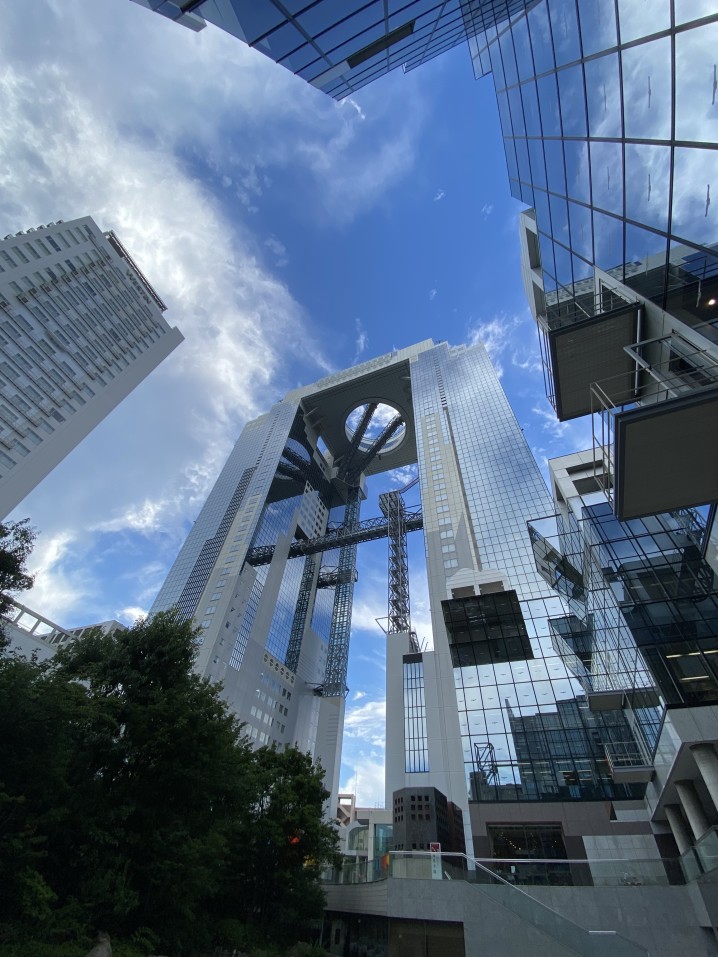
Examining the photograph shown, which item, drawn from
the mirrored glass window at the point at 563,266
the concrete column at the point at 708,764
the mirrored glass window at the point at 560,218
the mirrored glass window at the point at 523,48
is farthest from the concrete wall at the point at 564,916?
the mirrored glass window at the point at 523,48

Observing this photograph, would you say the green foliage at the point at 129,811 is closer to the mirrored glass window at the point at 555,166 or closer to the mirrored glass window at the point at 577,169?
the mirrored glass window at the point at 577,169

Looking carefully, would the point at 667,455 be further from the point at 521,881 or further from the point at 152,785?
the point at 152,785

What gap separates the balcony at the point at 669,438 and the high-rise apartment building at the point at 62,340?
51.1 m

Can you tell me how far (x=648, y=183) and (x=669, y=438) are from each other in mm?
4823

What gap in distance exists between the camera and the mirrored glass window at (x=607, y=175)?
9.31m

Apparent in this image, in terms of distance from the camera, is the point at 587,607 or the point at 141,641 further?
the point at 587,607

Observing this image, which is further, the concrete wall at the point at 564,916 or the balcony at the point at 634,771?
the balcony at the point at 634,771

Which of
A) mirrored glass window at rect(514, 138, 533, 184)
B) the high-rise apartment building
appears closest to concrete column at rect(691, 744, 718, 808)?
mirrored glass window at rect(514, 138, 533, 184)

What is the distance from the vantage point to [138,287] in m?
64.0

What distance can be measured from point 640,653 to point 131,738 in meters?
17.7

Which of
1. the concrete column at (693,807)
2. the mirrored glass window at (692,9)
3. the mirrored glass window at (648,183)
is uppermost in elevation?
the mirrored glass window at (648,183)

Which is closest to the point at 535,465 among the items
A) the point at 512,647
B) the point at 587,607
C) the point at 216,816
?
the point at 512,647

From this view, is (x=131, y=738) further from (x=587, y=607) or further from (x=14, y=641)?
(x=587, y=607)

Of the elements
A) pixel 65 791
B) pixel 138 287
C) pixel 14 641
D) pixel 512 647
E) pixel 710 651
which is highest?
pixel 138 287
